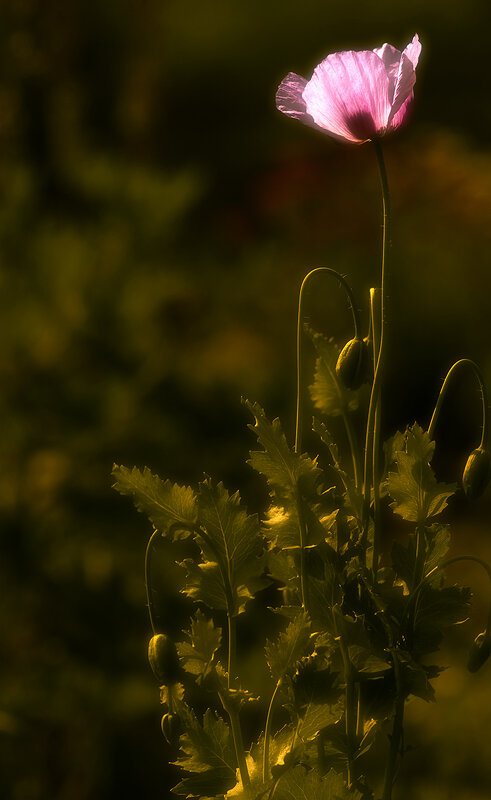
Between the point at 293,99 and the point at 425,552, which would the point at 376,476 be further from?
the point at 293,99

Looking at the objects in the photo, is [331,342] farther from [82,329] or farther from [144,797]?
[144,797]

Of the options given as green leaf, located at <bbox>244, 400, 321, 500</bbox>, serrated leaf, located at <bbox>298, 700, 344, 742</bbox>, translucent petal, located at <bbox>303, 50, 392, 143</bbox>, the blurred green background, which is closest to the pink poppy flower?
translucent petal, located at <bbox>303, 50, 392, 143</bbox>

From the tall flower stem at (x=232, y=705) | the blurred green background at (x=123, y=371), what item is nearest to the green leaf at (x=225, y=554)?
the tall flower stem at (x=232, y=705)

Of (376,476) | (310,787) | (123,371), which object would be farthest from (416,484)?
(123,371)

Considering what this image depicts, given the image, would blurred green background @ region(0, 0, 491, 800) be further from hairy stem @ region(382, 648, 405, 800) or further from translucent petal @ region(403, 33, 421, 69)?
translucent petal @ region(403, 33, 421, 69)

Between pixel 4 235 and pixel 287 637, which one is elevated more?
pixel 4 235

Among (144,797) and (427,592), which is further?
(144,797)

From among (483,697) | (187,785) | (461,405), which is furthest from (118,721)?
(461,405)
